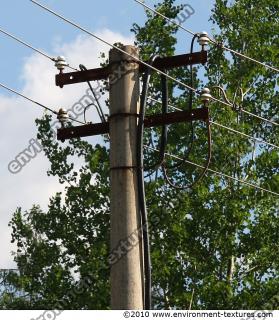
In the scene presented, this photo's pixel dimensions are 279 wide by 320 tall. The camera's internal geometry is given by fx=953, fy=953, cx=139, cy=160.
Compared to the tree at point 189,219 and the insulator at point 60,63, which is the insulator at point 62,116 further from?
the tree at point 189,219

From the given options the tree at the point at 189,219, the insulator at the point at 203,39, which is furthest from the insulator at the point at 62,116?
the tree at the point at 189,219

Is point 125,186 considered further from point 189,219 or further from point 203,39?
point 189,219

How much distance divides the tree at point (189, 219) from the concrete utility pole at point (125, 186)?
1167cm

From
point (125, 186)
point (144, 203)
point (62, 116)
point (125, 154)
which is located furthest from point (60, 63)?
point (144, 203)

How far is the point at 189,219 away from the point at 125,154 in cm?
1346

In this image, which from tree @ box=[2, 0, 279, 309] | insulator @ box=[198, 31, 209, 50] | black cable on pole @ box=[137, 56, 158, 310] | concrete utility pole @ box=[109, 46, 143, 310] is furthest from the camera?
tree @ box=[2, 0, 279, 309]

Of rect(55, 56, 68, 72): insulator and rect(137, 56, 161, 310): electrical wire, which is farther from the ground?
rect(55, 56, 68, 72): insulator

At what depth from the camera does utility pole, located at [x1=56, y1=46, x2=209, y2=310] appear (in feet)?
30.0

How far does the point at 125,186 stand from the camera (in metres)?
9.48

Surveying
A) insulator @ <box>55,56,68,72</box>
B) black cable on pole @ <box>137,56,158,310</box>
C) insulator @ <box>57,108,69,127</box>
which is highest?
insulator @ <box>55,56,68,72</box>

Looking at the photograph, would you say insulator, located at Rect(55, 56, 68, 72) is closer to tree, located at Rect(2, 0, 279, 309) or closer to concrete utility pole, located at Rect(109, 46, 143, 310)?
concrete utility pole, located at Rect(109, 46, 143, 310)

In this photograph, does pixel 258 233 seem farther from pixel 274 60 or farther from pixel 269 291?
pixel 274 60

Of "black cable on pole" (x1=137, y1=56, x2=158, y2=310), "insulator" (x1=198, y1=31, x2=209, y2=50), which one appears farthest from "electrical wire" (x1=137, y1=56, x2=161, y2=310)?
"insulator" (x1=198, y1=31, x2=209, y2=50)

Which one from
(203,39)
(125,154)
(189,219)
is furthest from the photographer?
(189,219)
